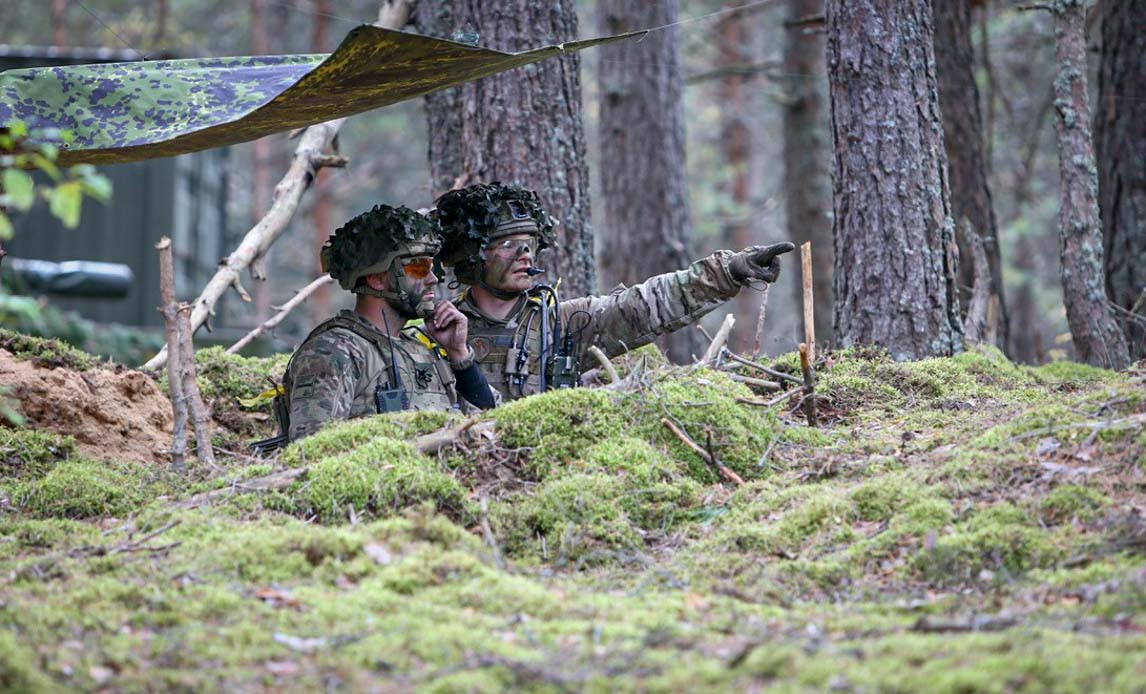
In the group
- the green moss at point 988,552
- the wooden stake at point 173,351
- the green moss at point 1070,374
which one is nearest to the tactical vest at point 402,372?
the wooden stake at point 173,351

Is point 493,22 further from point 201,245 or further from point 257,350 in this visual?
point 201,245

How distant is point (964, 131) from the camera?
→ 10.3m

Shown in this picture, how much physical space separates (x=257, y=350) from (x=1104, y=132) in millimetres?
10628

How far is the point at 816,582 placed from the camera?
439 cm

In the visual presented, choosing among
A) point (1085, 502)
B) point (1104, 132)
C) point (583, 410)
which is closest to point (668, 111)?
point (1104, 132)

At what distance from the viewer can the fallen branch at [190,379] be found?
6008mm

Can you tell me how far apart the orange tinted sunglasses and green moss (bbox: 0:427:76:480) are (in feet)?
6.71

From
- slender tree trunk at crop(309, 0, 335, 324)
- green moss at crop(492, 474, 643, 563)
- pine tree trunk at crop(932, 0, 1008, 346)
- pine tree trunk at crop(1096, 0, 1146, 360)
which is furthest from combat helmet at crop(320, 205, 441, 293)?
slender tree trunk at crop(309, 0, 335, 324)

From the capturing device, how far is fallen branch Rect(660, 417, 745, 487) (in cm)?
→ 553

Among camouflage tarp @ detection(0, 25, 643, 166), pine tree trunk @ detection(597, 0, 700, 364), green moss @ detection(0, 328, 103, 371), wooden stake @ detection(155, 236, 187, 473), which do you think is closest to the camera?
wooden stake @ detection(155, 236, 187, 473)

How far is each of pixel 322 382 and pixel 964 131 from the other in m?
6.35

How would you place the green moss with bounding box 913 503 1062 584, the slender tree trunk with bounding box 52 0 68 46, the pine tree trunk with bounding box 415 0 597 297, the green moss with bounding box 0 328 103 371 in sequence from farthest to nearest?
1. the slender tree trunk with bounding box 52 0 68 46
2. the pine tree trunk with bounding box 415 0 597 297
3. the green moss with bounding box 0 328 103 371
4. the green moss with bounding box 913 503 1062 584

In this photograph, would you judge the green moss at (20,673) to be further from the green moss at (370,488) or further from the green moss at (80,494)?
the green moss at (80,494)

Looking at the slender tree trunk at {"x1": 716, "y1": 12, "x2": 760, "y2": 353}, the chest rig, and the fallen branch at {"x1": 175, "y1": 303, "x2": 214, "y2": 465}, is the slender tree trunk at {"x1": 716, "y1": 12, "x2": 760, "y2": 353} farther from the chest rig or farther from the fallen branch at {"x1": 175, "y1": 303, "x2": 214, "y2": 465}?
the fallen branch at {"x1": 175, "y1": 303, "x2": 214, "y2": 465}
